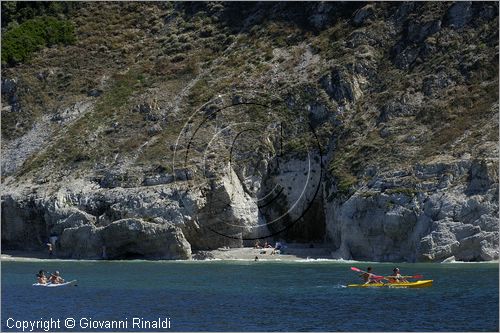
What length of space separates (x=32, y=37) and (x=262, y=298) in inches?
2159

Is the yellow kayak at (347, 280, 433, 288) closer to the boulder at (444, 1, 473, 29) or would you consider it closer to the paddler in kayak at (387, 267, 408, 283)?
the paddler in kayak at (387, 267, 408, 283)

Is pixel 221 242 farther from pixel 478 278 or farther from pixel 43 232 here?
pixel 478 278

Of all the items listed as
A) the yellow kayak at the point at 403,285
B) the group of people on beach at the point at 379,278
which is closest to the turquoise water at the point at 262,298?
the yellow kayak at the point at 403,285

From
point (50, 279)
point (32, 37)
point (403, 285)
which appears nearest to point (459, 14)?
point (403, 285)

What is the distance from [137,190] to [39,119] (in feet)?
57.6

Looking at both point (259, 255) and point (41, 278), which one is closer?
point (41, 278)

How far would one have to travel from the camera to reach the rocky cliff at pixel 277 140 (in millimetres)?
63031

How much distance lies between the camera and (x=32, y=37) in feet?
311

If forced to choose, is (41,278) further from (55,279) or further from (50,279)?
(55,279)

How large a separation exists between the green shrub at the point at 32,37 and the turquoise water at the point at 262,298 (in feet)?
110

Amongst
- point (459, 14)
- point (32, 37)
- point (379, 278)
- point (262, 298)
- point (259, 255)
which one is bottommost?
point (262, 298)

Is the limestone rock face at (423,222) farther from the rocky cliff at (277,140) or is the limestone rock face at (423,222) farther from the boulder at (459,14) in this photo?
the boulder at (459,14)

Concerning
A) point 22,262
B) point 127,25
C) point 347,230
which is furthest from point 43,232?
point 127,25

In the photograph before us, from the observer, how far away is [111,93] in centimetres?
8494
